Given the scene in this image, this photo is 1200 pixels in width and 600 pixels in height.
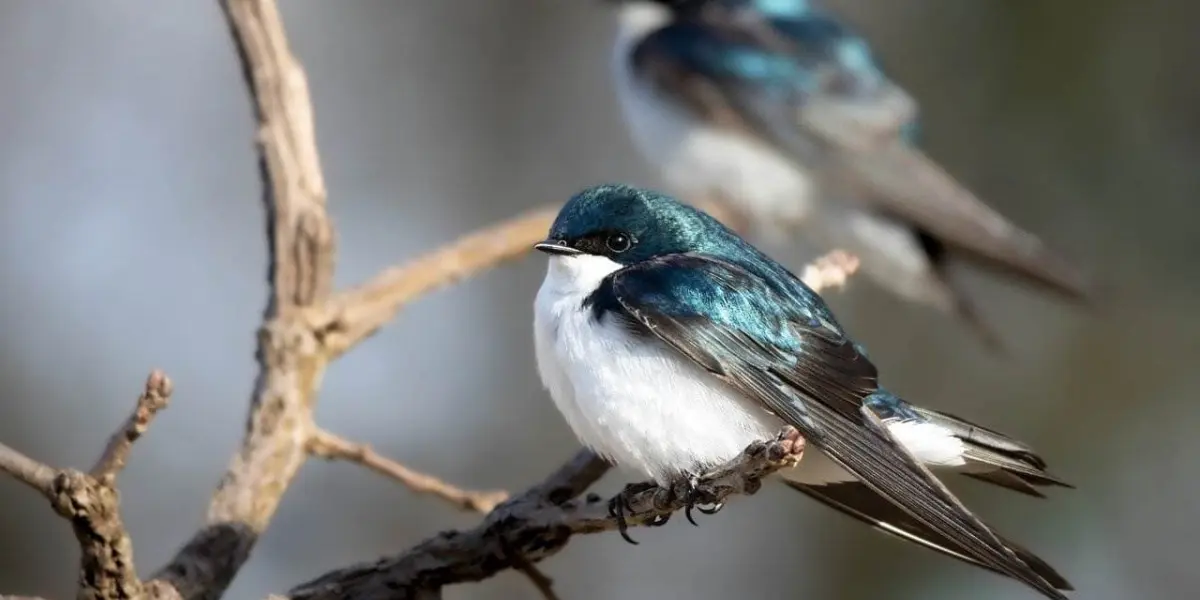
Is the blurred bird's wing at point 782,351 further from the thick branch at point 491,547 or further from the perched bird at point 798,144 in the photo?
the perched bird at point 798,144

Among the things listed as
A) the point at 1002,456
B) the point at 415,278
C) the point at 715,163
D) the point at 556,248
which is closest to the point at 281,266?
the point at 415,278

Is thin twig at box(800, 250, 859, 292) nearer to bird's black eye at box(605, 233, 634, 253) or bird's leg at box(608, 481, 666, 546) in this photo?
bird's black eye at box(605, 233, 634, 253)

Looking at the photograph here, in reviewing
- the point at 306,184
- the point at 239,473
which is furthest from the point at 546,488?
the point at 306,184

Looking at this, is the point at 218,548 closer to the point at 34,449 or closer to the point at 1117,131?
the point at 34,449

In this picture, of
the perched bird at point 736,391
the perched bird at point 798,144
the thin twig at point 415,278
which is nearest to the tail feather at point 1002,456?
the perched bird at point 736,391

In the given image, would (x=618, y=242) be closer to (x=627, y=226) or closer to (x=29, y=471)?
(x=627, y=226)

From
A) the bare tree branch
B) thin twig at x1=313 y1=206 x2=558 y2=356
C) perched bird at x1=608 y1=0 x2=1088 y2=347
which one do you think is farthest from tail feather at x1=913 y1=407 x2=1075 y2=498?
perched bird at x1=608 y1=0 x2=1088 y2=347
